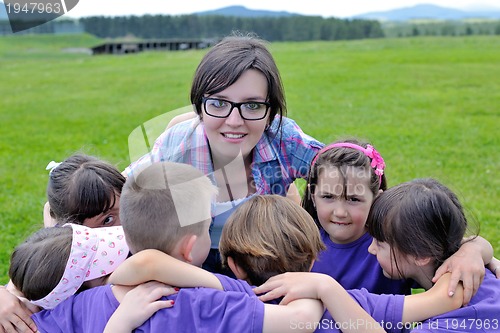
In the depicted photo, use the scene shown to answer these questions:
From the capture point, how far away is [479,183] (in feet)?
22.7

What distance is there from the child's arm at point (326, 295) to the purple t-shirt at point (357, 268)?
2.20 ft

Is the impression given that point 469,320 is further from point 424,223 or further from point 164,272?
point 164,272

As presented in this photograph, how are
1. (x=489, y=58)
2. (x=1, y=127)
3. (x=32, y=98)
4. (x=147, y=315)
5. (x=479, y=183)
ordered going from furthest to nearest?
(x=489, y=58)
(x=32, y=98)
(x=1, y=127)
(x=479, y=183)
(x=147, y=315)

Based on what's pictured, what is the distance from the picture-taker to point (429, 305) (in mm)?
2209

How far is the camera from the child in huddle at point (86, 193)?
2.99 m

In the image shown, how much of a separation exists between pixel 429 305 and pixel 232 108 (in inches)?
51.6

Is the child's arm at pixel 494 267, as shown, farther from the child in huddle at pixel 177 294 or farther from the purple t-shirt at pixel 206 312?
the purple t-shirt at pixel 206 312

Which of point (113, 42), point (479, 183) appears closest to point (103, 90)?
point (479, 183)

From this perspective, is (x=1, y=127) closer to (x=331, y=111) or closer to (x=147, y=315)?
(x=331, y=111)

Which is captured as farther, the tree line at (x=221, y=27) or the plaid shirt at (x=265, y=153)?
the tree line at (x=221, y=27)

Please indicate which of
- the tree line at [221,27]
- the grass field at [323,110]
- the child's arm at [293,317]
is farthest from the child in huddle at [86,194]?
the tree line at [221,27]

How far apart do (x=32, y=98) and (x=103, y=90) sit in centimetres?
223

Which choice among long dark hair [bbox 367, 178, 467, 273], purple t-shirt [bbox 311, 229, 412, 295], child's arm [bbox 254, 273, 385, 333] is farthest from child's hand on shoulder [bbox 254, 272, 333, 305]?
purple t-shirt [bbox 311, 229, 412, 295]

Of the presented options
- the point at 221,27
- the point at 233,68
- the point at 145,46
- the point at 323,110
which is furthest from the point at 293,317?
the point at 145,46
